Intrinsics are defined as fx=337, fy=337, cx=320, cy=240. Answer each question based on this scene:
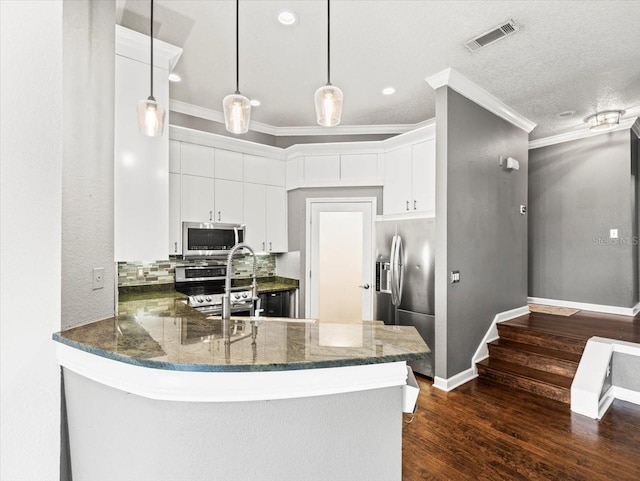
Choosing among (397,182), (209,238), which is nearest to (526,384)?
(397,182)

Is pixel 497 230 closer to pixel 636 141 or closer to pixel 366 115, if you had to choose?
pixel 366 115

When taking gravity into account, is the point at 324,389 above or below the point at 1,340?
below

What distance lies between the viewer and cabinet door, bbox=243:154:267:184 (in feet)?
14.4

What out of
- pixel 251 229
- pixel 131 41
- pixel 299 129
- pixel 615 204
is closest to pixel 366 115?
pixel 299 129

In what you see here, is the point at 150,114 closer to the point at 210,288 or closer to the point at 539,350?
the point at 210,288

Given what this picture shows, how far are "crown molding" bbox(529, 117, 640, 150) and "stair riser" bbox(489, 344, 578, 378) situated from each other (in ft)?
11.1

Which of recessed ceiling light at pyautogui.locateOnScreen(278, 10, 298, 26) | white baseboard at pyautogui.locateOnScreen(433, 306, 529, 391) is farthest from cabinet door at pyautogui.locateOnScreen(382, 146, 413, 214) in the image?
recessed ceiling light at pyautogui.locateOnScreen(278, 10, 298, 26)

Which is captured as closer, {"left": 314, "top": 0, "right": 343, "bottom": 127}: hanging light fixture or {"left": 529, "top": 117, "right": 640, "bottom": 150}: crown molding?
{"left": 314, "top": 0, "right": 343, "bottom": 127}: hanging light fixture

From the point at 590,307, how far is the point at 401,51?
466cm

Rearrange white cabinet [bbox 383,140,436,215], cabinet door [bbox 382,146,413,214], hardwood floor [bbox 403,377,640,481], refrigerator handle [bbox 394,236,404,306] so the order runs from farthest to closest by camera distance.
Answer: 1. cabinet door [bbox 382,146,413,214]
2. refrigerator handle [bbox 394,236,404,306]
3. white cabinet [bbox 383,140,436,215]
4. hardwood floor [bbox 403,377,640,481]

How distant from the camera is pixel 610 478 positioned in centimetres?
209

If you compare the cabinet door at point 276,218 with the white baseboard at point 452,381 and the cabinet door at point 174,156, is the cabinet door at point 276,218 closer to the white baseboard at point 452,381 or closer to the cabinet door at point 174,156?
the cabinet door at point 174,156

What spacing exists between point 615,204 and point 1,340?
6.42 metres

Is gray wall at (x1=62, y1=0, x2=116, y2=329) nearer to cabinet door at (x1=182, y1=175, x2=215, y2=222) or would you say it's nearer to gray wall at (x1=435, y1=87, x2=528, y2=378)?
cabinet door at (x1=182, y1=175, x2=215, y2=222)
